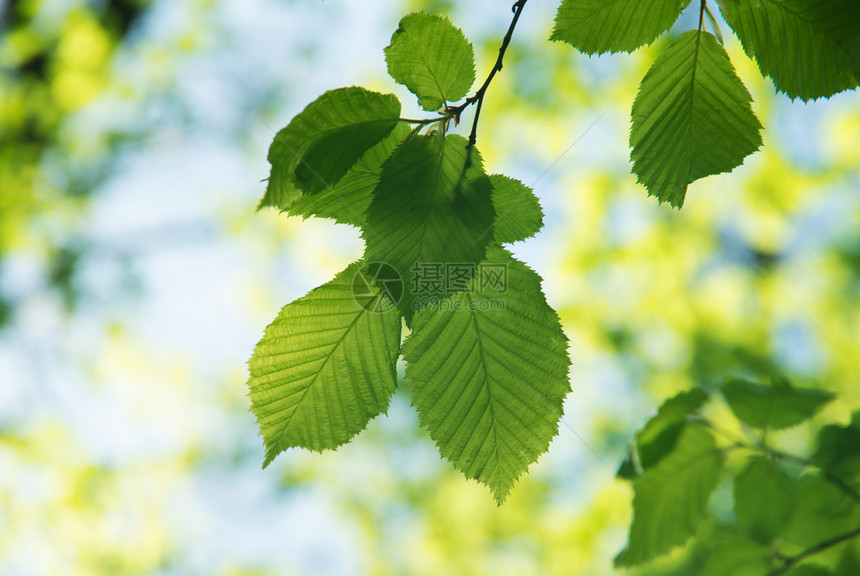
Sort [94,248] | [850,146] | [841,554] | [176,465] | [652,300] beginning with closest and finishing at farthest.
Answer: [841,554] < [850,146] < [652,300] < [94,248] < [176,465]

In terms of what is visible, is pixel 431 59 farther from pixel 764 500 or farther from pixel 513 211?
pixel 764 500

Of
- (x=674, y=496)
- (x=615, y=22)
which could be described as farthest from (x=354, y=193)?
(x=674, y=496)

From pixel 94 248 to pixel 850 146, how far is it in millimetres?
6912

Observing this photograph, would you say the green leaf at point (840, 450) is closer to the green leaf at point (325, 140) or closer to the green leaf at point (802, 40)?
the green leaf at point (802, 40)

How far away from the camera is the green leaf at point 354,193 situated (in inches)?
23.1

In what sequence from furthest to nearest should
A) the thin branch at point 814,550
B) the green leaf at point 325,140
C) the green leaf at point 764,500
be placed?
the green leaf at point 764,500 → the thin branch at point 814,550 → the green leaf at point 325,140

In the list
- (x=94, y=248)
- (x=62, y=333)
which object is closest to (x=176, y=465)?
(x=62, y=333)

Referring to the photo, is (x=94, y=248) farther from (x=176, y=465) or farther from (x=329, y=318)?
(x=329, y=318)

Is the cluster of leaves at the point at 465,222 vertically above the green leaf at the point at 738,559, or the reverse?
the cluster of leaves at the point at 465,222

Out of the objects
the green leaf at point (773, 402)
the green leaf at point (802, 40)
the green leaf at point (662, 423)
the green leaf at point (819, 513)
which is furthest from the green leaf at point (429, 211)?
the green leaf at point (819, 513)

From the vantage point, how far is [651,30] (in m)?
0.59

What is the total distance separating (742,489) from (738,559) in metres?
0.12

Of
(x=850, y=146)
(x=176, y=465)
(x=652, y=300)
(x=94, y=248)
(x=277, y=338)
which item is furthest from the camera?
(x=176, y=465)

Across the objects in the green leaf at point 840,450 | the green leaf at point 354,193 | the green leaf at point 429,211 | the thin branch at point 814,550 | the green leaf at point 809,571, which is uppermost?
the green leaf at point 354,193
